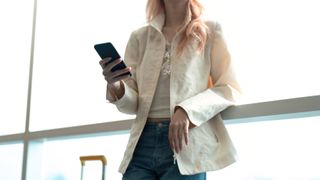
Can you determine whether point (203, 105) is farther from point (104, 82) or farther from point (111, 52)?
point (104, 82)

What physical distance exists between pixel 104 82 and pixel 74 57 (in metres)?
0.28

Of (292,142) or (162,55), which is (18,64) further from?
(292,142)

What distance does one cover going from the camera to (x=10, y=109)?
251 centimetres

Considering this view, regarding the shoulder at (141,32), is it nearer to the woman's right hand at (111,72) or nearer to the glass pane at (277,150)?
the woman's right hand at (111,72)

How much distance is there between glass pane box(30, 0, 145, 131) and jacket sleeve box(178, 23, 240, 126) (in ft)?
2.38

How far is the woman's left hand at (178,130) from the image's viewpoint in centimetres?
113

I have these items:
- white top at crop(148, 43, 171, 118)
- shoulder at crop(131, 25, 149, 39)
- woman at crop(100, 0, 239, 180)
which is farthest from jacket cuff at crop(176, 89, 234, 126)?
shoulder at crop(131, 25, 149, 39)

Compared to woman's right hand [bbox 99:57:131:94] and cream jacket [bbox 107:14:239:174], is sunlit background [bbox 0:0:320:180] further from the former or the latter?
woman's right hand [bbox 99:57:131:94]

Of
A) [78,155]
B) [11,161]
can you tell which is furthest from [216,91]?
[11,161]

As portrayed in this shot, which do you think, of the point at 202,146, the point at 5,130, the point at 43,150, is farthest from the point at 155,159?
the point at 5,130

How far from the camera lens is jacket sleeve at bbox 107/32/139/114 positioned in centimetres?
131

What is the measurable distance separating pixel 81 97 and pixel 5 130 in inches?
26.2

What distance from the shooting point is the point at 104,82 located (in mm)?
2072

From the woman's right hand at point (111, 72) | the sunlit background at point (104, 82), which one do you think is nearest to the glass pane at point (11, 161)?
the sunlit background at point (104, 82)
